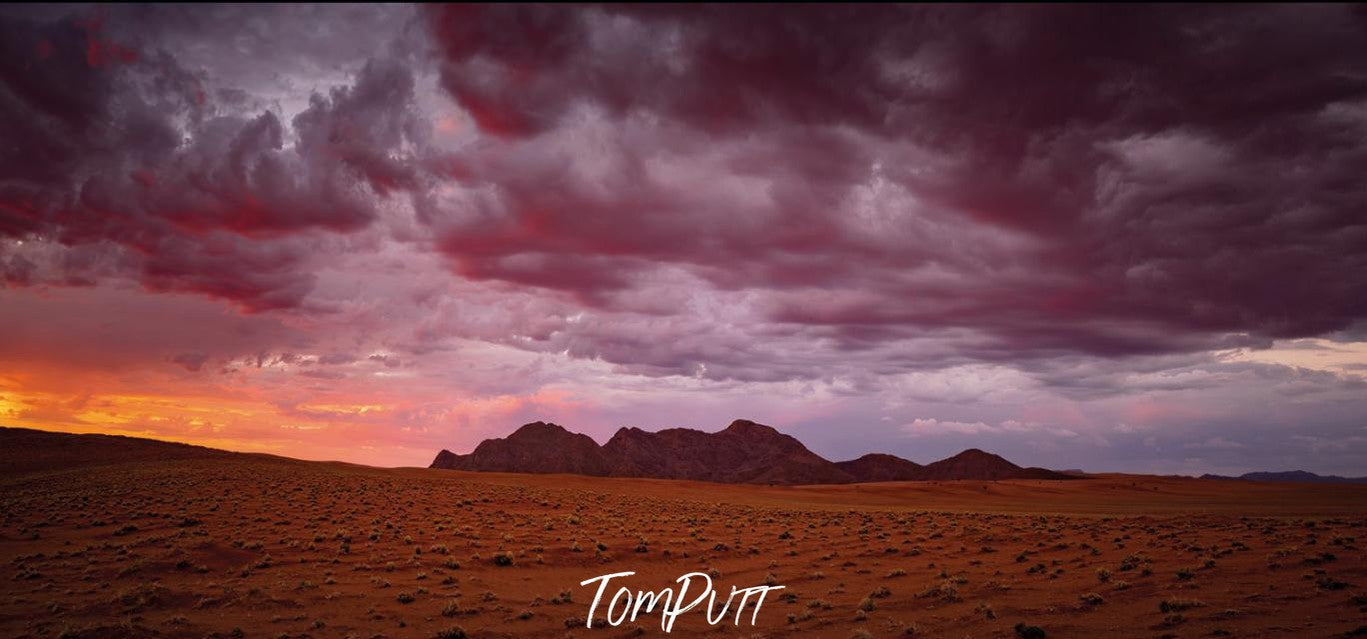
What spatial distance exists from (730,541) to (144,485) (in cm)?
4629

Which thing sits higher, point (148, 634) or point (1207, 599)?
point (1207, 599)

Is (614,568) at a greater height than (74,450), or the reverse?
(74,450)

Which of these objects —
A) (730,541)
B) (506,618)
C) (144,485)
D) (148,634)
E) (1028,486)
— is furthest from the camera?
(1028,486)

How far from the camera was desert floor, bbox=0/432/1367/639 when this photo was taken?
59.3 ft

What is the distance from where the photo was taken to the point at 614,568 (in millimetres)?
27375

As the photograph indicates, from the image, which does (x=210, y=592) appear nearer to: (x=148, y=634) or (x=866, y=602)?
(x=148, y=634)

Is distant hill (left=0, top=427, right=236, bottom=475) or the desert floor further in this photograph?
distant hill (left=0, top=427, right=236, bottom=475)

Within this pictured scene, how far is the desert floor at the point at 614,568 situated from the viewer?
18.1m

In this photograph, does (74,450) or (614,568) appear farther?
(74,450)

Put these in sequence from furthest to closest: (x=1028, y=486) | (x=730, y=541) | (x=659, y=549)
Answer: (x=1028, y=486) < (x=730, y=541) < (x=659, y=549)

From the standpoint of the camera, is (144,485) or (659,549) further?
(144,485)

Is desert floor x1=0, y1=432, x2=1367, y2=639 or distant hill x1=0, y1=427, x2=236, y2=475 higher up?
distant hill x1=0, y1=427, x2=236, y2=475

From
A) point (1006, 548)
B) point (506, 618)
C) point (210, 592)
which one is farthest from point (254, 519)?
point (1006, 548)

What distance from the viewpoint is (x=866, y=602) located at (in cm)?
2023
